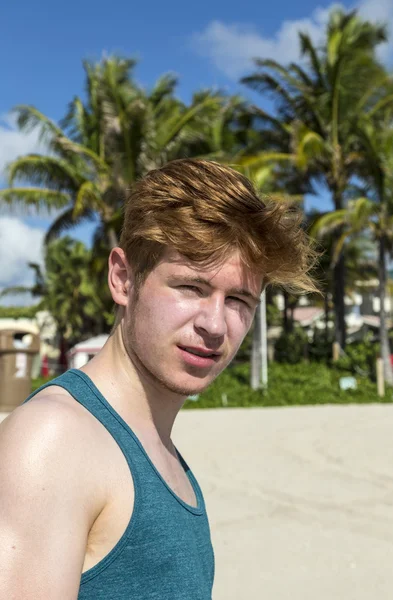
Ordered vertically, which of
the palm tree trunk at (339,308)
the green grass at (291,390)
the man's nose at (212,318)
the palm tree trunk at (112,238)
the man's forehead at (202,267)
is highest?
the palm tree trunk at (112,238)

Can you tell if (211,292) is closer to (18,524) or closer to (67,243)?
(18,524)

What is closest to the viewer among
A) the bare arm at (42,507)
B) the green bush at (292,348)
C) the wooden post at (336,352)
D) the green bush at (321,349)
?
the bare arm at (42,507)

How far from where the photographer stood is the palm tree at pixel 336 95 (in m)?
18.3

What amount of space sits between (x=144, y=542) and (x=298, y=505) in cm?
522

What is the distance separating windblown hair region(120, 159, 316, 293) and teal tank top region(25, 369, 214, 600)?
0.28m

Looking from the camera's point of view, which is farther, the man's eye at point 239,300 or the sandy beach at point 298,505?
the sandy beach at point 298,505

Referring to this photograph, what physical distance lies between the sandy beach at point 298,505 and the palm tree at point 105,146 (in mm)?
7270

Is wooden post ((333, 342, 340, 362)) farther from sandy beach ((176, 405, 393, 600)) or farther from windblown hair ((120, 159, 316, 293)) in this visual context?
windblown hair ((120, 159, 316, 293))

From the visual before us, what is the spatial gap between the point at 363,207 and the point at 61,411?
15.9m

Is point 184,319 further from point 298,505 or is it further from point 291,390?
point 291,390

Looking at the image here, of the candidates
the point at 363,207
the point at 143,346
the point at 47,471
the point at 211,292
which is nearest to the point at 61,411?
the point at 47,471

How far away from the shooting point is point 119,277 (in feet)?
4.21

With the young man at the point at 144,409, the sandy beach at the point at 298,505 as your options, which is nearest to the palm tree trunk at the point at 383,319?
the sandy beach at the point at 298,505

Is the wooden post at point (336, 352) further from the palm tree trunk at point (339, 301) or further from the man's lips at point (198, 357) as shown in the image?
the man's lips at point (198, 357)
